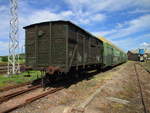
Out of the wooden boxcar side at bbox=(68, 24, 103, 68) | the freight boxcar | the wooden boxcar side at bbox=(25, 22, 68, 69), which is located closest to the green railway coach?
the wooden boxcar side at bbox=(68, 24, 103, 68)

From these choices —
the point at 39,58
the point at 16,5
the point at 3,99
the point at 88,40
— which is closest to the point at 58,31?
the point at 39,58

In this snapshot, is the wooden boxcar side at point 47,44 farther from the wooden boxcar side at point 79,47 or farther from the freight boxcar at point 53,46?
the wooden boxcar side at point 79,47

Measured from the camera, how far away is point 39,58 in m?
8.77

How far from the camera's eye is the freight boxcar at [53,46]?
811 cm

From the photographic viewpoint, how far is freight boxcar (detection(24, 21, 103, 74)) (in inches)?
319

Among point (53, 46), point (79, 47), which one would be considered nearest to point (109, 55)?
point (79, 47)

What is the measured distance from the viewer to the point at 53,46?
8438 mm

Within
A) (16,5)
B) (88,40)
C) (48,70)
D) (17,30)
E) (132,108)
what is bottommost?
→ (132,108)

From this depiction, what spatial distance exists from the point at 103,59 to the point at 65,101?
34.8ft

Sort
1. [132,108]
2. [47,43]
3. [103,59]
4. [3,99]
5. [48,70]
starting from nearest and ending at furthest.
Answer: [132,108] → [3,99] → [48,70] → [47,43] → [103,59]

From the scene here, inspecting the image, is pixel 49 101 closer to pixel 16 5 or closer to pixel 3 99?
pixel 3 99

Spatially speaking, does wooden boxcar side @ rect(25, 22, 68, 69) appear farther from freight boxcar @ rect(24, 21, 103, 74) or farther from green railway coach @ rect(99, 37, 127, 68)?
green railway coach @ rect(99, 37, 127, 68)

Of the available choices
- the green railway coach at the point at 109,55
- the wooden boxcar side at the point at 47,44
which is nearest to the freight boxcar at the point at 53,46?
the wooden boxcar side at the point at 47,44

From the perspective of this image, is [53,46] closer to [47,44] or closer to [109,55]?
[47,44]
